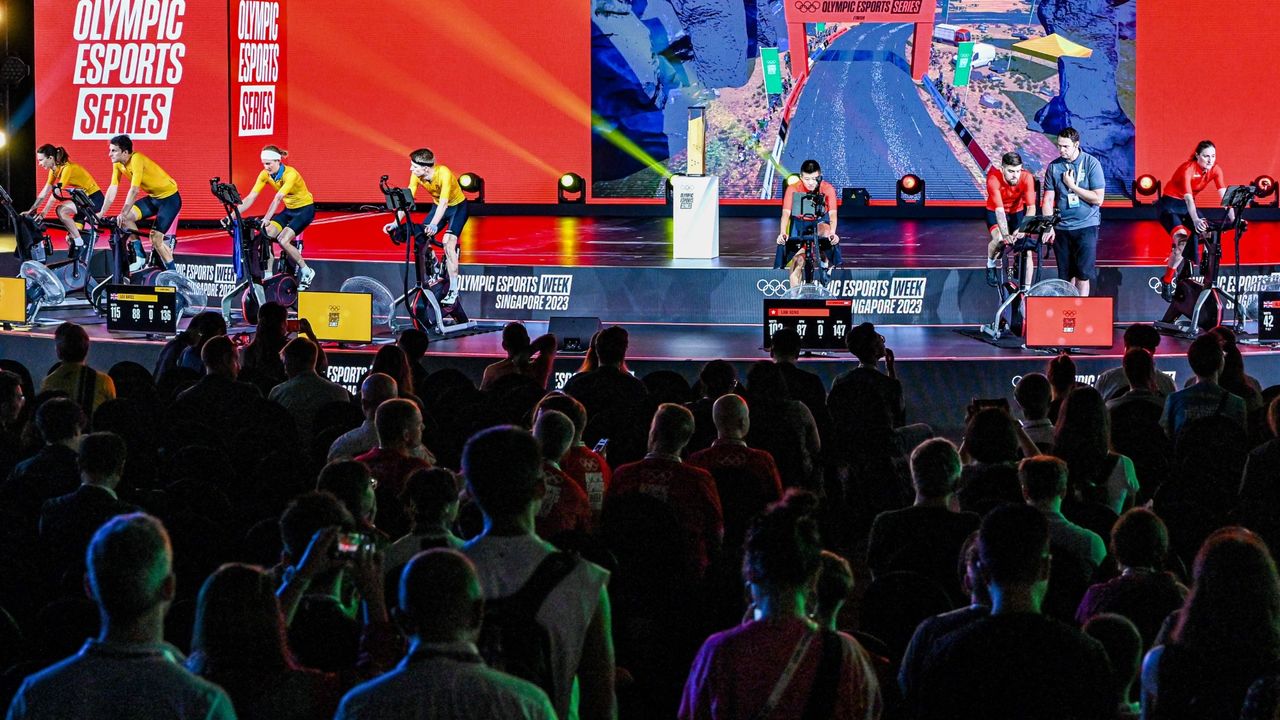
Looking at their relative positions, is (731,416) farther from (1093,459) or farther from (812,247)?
(812,247)

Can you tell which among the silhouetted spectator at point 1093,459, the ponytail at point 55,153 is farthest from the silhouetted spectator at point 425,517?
the ponytail at point 55,153

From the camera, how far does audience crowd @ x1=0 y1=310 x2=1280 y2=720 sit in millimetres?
2525

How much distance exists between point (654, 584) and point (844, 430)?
2.54 metres

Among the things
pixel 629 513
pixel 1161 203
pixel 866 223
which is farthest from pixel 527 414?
pixel 866 223

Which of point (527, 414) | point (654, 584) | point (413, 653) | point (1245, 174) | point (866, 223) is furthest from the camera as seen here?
point (1245, 174)

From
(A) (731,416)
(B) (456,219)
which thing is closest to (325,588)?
(A) (731,416)

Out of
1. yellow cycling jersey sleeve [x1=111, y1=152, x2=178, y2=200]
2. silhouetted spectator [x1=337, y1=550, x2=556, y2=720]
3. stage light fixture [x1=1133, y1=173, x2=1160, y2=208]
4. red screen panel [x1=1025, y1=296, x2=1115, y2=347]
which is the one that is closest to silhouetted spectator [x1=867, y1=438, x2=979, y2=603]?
silhouetted spectator [x1=337, y1=550, x2=556, y2=720]

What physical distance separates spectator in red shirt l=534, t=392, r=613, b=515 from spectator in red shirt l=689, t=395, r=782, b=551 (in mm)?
340

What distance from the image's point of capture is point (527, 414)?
20.1 ft

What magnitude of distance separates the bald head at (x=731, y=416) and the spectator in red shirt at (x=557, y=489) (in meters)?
0.97

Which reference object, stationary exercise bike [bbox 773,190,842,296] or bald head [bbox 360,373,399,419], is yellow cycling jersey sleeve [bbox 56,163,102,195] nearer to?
stationary exercise bike [bbox 773,190,842,296]

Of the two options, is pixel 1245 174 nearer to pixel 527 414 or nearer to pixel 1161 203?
pixel 1161 203

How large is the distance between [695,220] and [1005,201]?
10.6 ft

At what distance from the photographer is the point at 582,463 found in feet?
16.3
